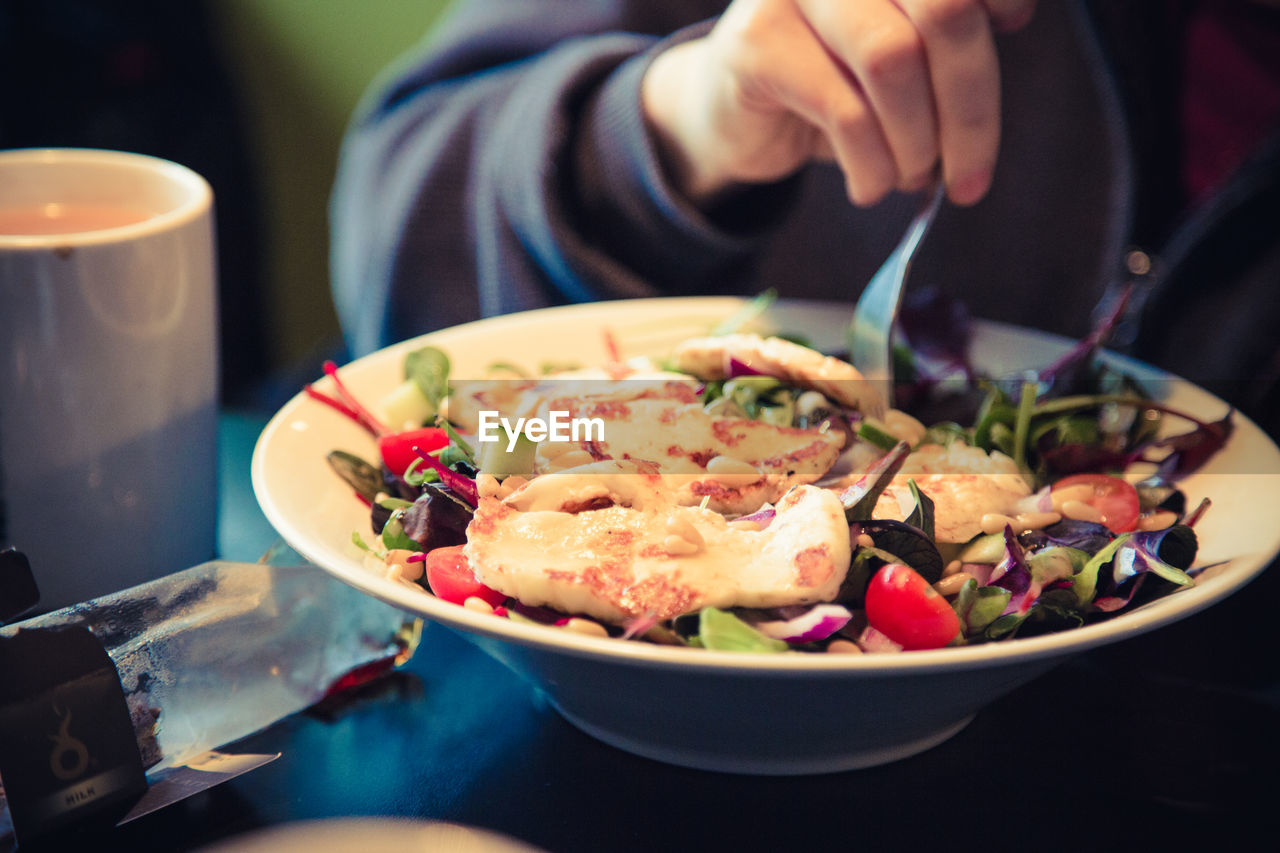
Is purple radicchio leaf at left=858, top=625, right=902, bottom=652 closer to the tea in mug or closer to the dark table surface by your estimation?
the dark table surface

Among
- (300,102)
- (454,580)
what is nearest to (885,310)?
(454,580)

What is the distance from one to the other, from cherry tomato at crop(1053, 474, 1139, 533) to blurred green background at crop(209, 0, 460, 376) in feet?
8.82

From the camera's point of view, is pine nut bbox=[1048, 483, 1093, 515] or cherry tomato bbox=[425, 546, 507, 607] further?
pine nut bbox=[1048, 483, 1093, 515]

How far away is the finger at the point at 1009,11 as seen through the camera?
0.93 m

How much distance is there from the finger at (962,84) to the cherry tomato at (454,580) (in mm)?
636

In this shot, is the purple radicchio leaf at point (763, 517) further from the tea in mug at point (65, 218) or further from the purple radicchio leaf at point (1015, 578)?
the tea in mug at point (65, 218)

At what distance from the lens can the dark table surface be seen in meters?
0.66

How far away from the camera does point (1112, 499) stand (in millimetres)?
851

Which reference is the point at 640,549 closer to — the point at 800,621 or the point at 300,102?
the point at 800,621

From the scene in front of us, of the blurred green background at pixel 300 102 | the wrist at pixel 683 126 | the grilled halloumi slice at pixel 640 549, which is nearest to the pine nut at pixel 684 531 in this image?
the grilled halloumi slice at pixel 640 549

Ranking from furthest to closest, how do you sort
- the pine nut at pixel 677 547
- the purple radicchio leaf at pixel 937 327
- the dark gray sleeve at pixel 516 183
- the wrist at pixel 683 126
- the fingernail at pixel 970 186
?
the dark gray sleeve at pixel 516 183, the wrist at pixel 683 126, the purple radicchio leaf at pixel 937 327, the fingernail at pixel 970 186, the pine nut at pixel 677 547

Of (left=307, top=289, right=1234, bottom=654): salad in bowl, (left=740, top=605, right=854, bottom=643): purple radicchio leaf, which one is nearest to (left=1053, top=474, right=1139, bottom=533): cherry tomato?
(left=307, top=289, right=1234, bottom=654): salad in bowl

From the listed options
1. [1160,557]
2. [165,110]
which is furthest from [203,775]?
[165,110]

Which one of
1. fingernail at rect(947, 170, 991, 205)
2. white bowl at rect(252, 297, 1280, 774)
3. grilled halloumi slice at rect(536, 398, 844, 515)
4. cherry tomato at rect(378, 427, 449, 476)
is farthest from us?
fingernail at rect(947, 170, 991, 205)
